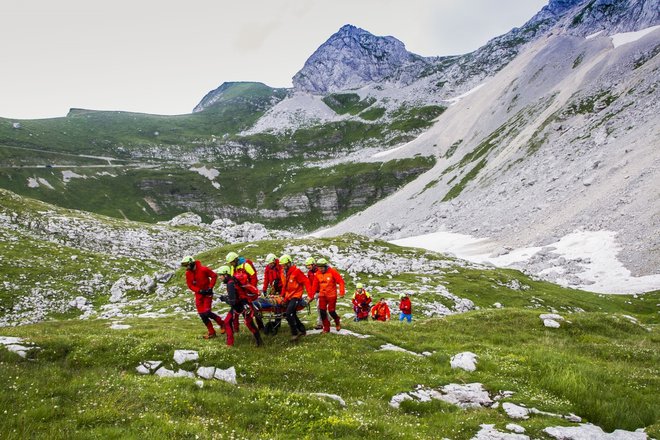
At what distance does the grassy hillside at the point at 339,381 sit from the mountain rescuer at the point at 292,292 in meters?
0.84

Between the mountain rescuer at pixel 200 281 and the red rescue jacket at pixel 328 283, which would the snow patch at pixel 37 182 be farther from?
the red rescue jacket at pixel 328 283

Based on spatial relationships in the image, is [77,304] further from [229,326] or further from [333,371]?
[333,371]

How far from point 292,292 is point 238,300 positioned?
2.63 metres

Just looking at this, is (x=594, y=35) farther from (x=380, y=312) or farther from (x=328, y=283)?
(x=328, y=283)

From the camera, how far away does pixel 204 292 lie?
1897 centimetres

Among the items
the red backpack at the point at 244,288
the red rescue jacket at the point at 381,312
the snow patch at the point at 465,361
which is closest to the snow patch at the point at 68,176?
the red rescue jacket at the point at 381,312

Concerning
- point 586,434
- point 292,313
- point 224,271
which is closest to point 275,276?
point 292,313

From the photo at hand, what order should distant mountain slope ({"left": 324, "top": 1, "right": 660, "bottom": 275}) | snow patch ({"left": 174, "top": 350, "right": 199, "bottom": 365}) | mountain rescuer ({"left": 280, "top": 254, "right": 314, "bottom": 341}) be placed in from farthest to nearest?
distant mountain slope ({"left": 324, "top": 1, "right": 660, "bottom": 275}) < mountain rescuer ({"left": 280, "top": 254, "right": 314, "bottom": 341}) < snow patch ({"left": 174, "top": 350, "right": 199, "bottom": 365})

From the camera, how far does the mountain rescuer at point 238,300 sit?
17.5 m

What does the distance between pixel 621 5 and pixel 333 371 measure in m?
255

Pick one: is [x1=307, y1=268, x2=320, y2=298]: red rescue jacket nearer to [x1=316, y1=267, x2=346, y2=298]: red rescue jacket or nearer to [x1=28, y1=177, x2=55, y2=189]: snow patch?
[x1=316, y1=267, x2=346, y2=298]: red rescue jacket

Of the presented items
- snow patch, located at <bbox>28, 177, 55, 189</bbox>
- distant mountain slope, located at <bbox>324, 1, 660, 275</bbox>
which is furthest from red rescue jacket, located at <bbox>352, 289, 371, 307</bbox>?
snow patch, located at <bbox>28, 177, 55, 189</bbox>

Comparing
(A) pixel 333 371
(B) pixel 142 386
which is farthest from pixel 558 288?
(B) pixel 142 386

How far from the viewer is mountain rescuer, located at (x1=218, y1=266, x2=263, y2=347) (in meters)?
17.5
